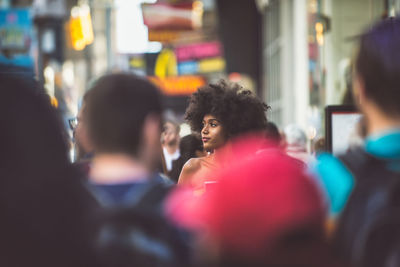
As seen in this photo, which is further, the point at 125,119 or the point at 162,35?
the point at 162,35

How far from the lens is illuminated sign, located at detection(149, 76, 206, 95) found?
110 ft

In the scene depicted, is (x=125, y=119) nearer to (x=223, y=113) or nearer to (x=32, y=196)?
(x=32, y=196)

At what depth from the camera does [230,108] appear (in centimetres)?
570

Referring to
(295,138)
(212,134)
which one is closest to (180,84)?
(295,138)

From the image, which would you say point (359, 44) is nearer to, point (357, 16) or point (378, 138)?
point (378, 138)

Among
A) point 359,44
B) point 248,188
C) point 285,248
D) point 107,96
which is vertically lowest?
point 285,248

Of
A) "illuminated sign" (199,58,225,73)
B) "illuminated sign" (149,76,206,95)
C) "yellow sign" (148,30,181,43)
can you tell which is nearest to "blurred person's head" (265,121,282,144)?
"yellow sign" (148,30,181,43)

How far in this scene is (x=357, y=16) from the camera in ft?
33.4

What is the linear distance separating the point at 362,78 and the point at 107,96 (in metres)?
0.83

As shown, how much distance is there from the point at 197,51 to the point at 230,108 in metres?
28.0


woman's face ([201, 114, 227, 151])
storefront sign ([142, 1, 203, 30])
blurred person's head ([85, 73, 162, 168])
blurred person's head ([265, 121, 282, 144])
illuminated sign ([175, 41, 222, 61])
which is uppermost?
storefront sign ([142, 1, 203, 30])

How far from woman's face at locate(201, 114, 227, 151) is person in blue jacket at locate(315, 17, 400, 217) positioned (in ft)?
10.5

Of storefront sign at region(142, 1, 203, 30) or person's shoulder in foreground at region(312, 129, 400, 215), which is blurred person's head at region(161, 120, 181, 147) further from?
storefront sign at region(142, 1, 203, 30)

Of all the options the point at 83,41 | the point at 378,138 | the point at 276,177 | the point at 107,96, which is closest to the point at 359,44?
the point at 378,138
